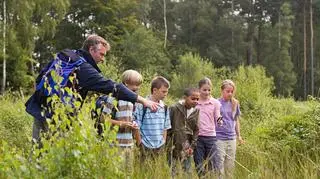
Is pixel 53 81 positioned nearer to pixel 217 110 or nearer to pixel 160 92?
pixel 160 92

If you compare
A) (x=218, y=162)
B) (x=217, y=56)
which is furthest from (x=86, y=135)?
(x=217, y=56)

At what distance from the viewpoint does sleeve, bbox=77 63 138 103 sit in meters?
3.89

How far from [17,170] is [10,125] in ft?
23.4

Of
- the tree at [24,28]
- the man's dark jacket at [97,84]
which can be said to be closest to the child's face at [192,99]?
the man's dark jacket at [97,84]

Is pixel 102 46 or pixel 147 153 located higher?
pixel 102 46

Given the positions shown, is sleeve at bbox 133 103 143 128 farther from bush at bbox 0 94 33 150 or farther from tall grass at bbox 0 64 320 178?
bush at bbox 0 94 33 150

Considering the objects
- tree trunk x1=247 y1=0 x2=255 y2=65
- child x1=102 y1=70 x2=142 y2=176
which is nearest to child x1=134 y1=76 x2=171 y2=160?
child x1=102 y1=70 x2=142 y2=176

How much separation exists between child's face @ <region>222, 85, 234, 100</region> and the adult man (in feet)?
8.44

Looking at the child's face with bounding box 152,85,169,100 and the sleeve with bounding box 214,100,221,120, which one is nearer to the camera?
the child's face with bounding box 152,85,169,100

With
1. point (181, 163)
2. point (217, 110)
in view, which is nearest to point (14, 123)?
point (217, 110)

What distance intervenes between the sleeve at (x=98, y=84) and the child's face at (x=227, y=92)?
2.80m

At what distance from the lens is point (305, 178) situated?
4.21 m

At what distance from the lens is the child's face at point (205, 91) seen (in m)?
6.18

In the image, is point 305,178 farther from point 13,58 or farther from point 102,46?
point 13,58
